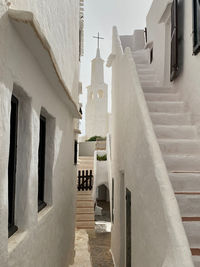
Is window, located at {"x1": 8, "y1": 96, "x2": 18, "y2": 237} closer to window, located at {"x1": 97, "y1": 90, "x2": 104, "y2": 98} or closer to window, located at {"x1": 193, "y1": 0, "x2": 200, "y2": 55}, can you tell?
window, located at {"x1": 193, "y1": 0, "x2": 200, "y2": 55}

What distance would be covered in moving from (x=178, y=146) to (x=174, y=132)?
369 mm

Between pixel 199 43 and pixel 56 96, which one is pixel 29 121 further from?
pixel 199 43

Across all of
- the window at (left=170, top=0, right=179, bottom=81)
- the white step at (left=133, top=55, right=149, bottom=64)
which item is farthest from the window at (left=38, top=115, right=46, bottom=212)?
the white step at (left=133, top=55, right=149, bottom=64)

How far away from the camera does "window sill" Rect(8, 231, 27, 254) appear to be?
197 centimetres

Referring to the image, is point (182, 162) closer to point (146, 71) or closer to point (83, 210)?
point (146, 71)

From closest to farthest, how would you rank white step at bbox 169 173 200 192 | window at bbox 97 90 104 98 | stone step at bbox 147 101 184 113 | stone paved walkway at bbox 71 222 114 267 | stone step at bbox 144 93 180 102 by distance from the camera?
white step at bbox 169 173 200 192, stone step at bbox 147 101 184 113, stone step at bbox 144 93 180 102, stone paved walkway at bbox 71 222 114 267, window at bbox 97 90 104 98

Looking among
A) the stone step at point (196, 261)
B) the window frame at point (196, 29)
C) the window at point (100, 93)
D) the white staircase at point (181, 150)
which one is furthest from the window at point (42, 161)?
the window at point (100, 93)

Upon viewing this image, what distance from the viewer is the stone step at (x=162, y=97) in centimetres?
513

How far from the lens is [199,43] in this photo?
3.88m

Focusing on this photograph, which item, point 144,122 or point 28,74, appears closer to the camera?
point 28,74

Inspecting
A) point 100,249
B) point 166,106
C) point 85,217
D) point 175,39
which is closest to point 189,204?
point 166,106

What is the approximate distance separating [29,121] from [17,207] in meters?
0.88

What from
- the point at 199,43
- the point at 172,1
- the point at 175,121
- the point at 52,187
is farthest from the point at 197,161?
the point at 172,1

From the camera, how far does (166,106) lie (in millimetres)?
4859
